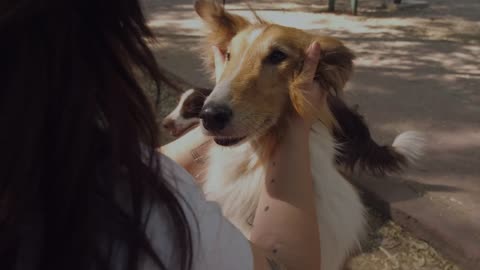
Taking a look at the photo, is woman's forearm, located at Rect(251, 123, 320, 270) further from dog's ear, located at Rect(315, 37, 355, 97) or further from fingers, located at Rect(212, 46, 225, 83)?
fingers, located at Rect(212, 46, 225, 83)

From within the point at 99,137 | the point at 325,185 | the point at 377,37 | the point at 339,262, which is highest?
the point at 99,137

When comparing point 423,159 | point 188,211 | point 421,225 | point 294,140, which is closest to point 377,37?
point 423,159

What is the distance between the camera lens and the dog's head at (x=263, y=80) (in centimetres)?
177

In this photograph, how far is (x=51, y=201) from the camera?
0.78 meters

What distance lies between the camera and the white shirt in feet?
2.75

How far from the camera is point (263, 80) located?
73.1 inches

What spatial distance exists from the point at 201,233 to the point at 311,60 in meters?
0.99

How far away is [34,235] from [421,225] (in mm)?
2490

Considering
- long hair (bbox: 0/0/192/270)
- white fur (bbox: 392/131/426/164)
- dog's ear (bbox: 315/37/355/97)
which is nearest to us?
long hair (bbox: 0/0/192/270)

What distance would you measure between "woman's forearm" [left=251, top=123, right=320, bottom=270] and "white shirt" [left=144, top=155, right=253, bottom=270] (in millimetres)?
403

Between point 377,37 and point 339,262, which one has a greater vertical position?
point 339,262

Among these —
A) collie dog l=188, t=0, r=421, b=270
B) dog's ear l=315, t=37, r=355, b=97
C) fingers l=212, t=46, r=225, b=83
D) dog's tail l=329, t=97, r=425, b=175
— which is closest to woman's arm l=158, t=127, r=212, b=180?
collie dog l=188, t=0, r=421, b=270

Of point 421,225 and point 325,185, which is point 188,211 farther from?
point 421,225

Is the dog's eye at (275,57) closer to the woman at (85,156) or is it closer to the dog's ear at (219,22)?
the dog's ear at (219,22)
